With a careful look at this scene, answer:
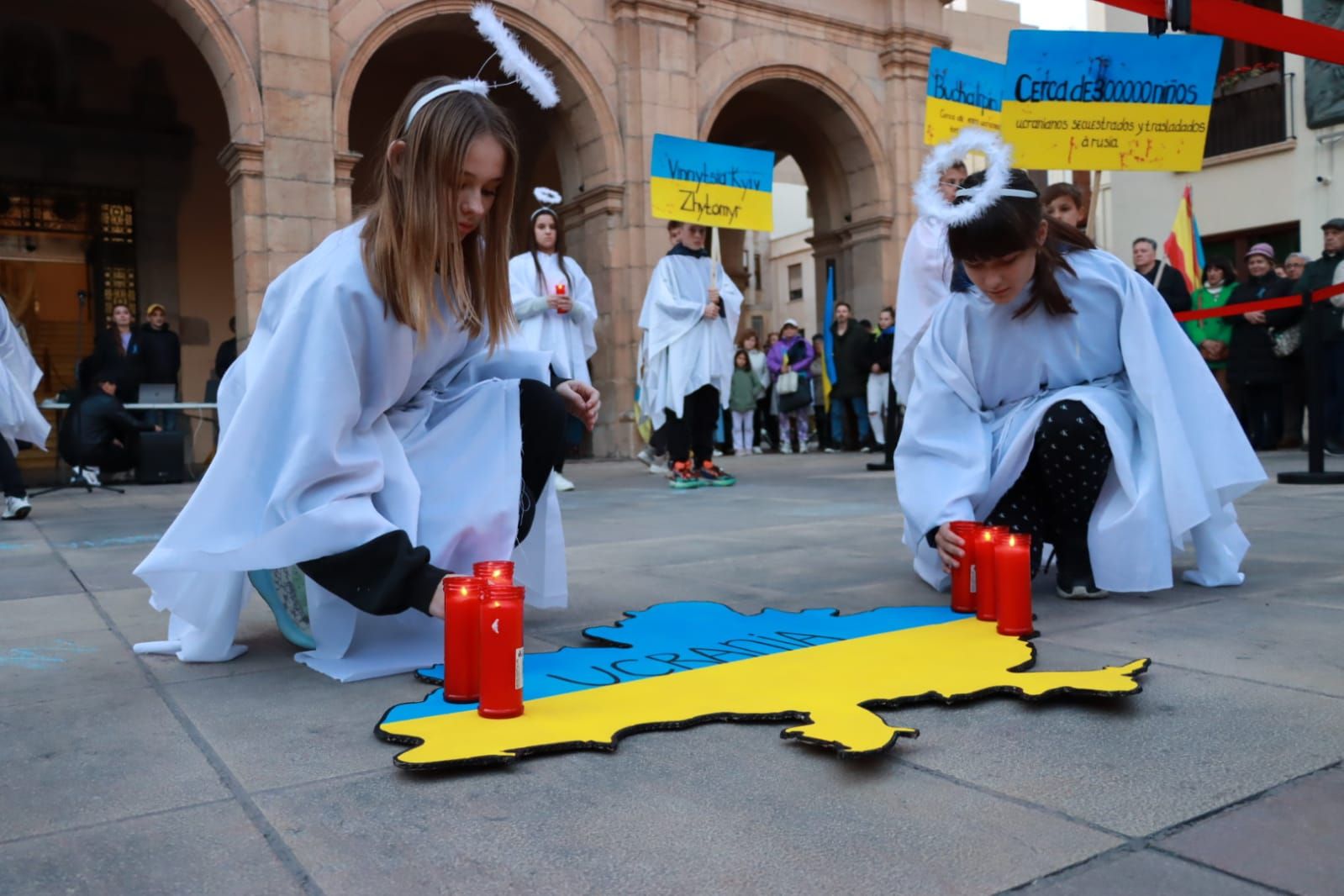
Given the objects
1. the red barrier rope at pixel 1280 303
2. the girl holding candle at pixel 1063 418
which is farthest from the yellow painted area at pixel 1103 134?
the girl holding candle at pixel 1063 418

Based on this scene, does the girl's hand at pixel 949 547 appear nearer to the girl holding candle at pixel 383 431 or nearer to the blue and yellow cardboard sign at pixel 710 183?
the girl holding candle at pixel 383 431

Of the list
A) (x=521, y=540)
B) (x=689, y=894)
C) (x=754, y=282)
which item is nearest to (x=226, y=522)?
(x=521, y=540)

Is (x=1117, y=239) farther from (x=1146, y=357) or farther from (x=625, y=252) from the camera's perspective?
(x=1146, y=357)

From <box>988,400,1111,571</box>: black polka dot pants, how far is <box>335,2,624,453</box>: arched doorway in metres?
9.16

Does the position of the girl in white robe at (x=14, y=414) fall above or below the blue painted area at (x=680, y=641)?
above

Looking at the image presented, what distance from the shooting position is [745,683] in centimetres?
225

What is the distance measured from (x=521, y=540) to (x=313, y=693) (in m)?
0.81

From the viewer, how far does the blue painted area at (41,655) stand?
2.67m

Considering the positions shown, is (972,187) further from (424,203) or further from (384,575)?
(384,575)

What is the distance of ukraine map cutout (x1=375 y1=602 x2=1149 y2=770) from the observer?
1885 mm

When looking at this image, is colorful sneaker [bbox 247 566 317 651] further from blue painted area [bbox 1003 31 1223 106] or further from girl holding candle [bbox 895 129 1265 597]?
blue painted area [bbox 1003 31 1223 106]

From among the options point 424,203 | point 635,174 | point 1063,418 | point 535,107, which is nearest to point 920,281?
point 1063,418

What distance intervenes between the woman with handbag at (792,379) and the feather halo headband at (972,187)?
11089mm

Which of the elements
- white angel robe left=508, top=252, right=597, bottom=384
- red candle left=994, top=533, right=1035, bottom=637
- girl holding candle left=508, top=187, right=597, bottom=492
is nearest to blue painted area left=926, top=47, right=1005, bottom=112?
girl holding candle left=508, top=187, right=597, bottom=492
